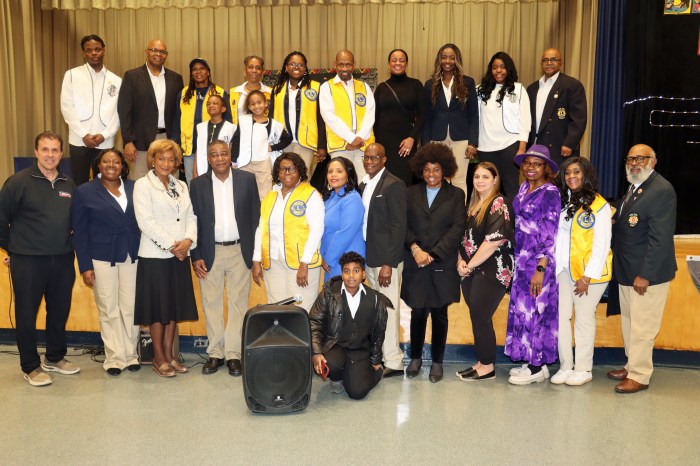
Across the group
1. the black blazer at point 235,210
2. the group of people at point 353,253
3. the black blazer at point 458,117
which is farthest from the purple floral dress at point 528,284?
the black blazer at point 235,210

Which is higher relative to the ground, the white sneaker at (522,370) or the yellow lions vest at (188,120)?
the yellow lions vest at (188,120)

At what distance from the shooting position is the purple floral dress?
506 cm

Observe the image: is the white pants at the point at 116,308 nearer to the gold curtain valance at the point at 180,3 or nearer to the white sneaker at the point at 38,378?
the white sneaker at the point at 38,378

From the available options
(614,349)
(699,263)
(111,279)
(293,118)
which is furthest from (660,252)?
(111,279)

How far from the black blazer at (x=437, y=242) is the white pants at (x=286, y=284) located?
735 millimetres

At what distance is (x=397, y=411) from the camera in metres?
4.59

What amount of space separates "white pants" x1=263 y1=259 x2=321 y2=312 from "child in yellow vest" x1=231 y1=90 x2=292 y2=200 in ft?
3.51

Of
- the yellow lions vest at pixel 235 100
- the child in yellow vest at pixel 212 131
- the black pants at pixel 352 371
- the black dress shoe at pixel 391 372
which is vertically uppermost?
the yellow lions vest at pixel 235 100

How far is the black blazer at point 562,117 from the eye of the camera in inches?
248

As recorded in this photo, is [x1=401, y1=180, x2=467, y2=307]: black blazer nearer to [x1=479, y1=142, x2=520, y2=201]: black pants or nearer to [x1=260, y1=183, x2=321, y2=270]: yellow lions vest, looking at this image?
[x1=260, y1=183, x2=321, y2=270]: yellow lions vest

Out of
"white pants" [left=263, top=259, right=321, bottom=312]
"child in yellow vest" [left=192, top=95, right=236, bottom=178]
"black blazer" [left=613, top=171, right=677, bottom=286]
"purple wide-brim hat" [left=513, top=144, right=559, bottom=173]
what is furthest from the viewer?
"child in yellow vest" [left=192, top=95, right=236, bottom=178]

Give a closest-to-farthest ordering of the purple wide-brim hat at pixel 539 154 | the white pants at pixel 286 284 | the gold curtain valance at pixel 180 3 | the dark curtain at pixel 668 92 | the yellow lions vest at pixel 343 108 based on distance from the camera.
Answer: the purple wide-brim hat at pixel 539 154
the white pants at pixel 286 284
the yellow lions vest at pixel 343 108
the dark curtain at pixel 668 92
the gold curtain valance at pixel 180 3

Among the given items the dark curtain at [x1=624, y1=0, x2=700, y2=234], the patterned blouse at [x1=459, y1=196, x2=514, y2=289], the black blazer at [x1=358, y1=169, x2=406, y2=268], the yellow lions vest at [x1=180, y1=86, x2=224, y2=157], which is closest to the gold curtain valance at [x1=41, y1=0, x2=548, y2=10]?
the dark curtain at [x1=624, y1=0, x2=700, y2=234]

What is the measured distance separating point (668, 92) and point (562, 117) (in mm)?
2001
